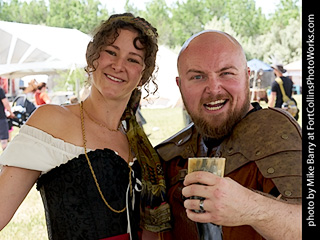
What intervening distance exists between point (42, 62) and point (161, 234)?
912cm

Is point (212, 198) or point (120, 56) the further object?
point (120, 56)

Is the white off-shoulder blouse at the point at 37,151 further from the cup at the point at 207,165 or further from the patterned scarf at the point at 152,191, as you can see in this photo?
the cup at the point at 207,165

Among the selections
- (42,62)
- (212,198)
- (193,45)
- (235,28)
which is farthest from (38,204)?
(235,28)

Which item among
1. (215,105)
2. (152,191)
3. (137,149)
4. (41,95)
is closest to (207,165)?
(215,105)

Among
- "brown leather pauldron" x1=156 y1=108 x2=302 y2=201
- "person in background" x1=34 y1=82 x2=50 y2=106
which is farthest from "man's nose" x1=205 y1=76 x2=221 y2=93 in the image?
"person in background" x1=34 y1=82 x2=50 y2=106

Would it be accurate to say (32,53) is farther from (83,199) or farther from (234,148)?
(234,148)

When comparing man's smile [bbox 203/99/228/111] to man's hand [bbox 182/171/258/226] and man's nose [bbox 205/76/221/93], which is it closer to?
man's nose [bbox 205/76/221/93]

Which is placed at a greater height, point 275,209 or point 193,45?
point 193,45

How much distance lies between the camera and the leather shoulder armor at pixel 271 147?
1.50 m

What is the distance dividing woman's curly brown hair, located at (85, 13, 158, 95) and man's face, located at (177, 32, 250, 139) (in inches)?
10.8

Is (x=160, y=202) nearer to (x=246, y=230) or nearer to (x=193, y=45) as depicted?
(x=246, y=230)

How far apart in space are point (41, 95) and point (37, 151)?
715 cm

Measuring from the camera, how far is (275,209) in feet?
4.60

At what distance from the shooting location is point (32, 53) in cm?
1030
